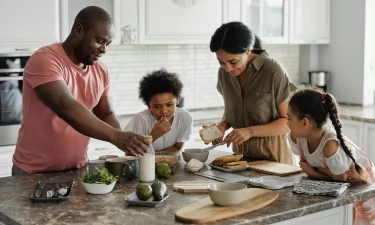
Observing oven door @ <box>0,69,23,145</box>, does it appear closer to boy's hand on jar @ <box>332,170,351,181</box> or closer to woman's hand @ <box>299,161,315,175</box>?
woman's hand @ <box>299,161,315,175</box>

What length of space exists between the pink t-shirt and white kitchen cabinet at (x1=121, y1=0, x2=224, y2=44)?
1.77 m

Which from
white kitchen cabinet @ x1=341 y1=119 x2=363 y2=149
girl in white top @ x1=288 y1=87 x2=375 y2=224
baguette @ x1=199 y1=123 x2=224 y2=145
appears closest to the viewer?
girl in white top @ x1=288 y1=87 x2=375 y2=224

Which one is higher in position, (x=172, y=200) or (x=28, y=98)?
(x=28, y=98)

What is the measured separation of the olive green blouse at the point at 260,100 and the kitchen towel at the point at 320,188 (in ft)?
2.38

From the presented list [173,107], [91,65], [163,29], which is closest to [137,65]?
[163,29]

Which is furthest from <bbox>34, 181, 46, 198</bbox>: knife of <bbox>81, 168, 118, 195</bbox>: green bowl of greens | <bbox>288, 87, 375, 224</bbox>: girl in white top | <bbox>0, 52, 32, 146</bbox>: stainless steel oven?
<bbox>0, 52, 32, 146</bbox>: stainless steel oven

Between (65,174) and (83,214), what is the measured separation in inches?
26.5

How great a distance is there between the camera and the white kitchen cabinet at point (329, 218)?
223 cm

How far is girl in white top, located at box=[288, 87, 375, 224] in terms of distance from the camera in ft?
8.29

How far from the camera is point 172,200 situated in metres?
2.29

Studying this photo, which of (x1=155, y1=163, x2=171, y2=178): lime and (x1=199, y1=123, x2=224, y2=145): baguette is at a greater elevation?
(x1=199, y1=123, x2=224, y2=145): baguette

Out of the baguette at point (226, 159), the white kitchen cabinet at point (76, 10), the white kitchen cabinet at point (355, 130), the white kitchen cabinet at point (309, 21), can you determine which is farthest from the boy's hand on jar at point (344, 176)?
the white kitchen cabinet at point (309, 21)

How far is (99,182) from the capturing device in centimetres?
236

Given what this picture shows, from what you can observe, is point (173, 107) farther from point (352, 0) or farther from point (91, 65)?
point (352, 0)
